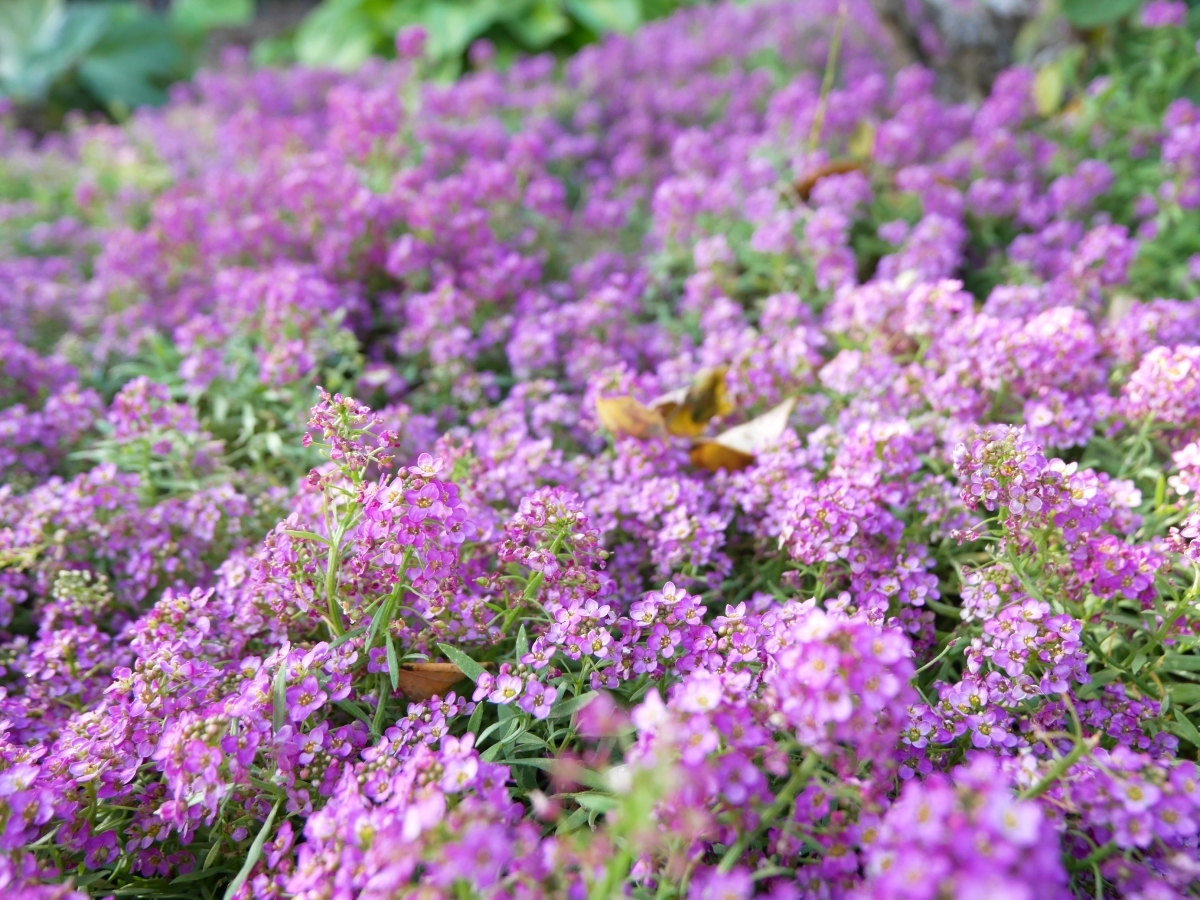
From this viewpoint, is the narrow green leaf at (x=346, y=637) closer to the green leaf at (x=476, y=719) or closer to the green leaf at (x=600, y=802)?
the green leaf at (x=476, y=719)

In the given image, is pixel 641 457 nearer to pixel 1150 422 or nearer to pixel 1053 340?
pixel 1053 340

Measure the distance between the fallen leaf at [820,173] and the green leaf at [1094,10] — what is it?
1.39 m

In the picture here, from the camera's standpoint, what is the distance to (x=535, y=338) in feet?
9.58

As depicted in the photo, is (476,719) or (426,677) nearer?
(476,719)

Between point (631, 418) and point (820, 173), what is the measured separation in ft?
5.81

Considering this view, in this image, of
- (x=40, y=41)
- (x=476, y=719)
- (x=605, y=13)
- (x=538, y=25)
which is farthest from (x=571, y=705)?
(x=40, y=41)

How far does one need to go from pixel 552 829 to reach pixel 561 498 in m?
0.66

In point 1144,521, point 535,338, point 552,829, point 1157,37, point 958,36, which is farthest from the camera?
point 958,36

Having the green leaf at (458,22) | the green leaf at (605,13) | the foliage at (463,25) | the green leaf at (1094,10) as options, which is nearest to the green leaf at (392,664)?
the green leaf at (1094,10)

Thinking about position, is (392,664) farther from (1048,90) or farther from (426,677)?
(1048,90)

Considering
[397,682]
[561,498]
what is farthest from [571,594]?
[397,682]

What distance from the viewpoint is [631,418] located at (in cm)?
245

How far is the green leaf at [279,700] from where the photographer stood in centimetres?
168

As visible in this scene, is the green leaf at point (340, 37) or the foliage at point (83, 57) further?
the foliage at point (83, 57)
